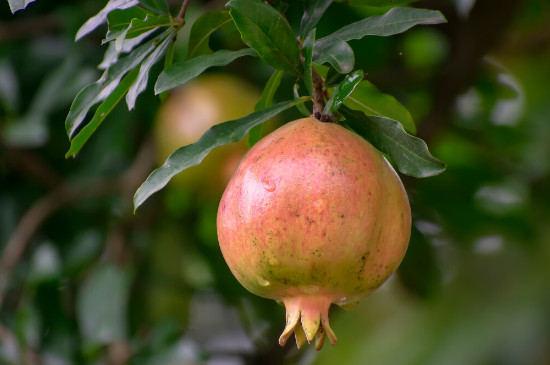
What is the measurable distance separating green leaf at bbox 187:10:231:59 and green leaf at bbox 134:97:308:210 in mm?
168

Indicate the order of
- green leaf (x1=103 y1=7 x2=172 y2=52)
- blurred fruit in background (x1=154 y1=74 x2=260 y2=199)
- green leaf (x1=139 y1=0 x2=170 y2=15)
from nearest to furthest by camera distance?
green leaf (x1=103 y1=7 x2=172 y2=52), green leaf (x1=139 y1=0 x2=170 y2=15), blurred fruit in background (x1=154 y1=74 x2=260 y2=199)

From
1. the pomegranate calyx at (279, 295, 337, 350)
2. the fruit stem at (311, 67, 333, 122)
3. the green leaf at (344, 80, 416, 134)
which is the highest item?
the fruit stem at (311, 67, 333, 122)

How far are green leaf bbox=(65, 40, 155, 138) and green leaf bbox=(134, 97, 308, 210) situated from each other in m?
0.13

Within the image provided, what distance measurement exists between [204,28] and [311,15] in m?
0.14

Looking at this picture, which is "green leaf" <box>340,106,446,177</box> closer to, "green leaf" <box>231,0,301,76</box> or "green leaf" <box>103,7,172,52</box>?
"green leaf" <box>231,0,301,76</box>

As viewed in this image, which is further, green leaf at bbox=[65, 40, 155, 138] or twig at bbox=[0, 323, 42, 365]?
twig at bbox=[0, 323, 42, 365]

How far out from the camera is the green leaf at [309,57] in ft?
2.75

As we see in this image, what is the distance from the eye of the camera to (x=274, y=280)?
81 centimetres

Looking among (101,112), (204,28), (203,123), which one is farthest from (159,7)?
(203,123)

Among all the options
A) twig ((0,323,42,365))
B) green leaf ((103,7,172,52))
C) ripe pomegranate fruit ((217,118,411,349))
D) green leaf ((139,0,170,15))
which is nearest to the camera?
ripe pomegranate fruit ((217,118,411,349))

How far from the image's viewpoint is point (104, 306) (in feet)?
6.02

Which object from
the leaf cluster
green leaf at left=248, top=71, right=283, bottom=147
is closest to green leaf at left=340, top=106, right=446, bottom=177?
the leaf cluster

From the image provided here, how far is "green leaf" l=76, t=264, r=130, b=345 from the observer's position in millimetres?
1798

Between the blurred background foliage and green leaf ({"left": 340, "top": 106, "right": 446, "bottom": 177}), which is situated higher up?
green leaf ({"left": 340, "top": 106, "right": 446, "bottom": 177})
